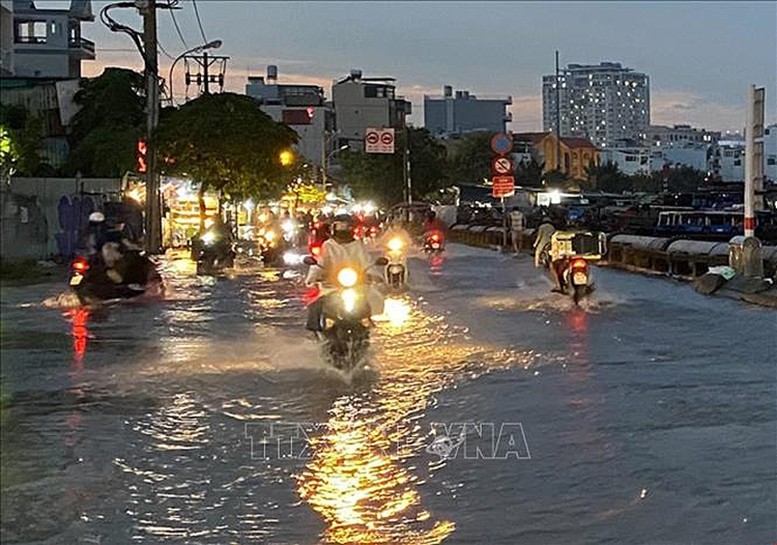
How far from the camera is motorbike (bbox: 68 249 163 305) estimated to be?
59.3 ft

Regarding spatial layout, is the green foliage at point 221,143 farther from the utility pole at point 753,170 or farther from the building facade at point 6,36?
the building facade at point 6,36

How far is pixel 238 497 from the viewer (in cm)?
669

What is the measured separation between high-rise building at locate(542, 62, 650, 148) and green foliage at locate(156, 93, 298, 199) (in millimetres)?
66362

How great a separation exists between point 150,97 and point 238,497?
27429 mm

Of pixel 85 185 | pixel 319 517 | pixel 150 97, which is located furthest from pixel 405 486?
pixel 150 97

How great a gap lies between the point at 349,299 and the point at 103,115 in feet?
119

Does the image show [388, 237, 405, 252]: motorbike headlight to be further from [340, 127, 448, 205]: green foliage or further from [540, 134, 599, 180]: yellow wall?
[540, 134, 599, 180]: yellow wall

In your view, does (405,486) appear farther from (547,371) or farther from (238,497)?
(547,371)

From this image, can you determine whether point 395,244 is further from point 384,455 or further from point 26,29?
point 26,29

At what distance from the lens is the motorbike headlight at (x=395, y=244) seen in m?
22.1

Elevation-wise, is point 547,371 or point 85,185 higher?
point 85,185

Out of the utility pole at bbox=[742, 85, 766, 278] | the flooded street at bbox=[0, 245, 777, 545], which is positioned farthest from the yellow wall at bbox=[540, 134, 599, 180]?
the flooded street at bbox=[0, 245, 777, 545]

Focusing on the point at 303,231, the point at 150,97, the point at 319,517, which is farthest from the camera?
the point at 303,231

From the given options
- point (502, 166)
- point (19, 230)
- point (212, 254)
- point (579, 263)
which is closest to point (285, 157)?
point (502, 166)
